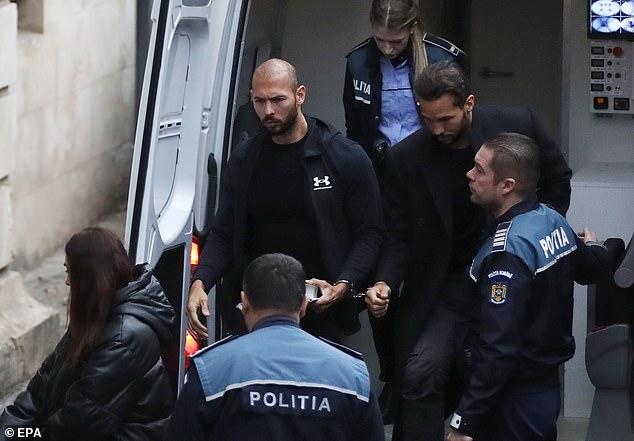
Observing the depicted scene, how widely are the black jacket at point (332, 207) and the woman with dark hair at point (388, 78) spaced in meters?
0.67

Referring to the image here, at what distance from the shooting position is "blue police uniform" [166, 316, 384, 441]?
3.61 metres

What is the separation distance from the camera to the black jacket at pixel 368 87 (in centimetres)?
589

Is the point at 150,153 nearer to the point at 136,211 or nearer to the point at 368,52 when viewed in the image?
the point at 136,211

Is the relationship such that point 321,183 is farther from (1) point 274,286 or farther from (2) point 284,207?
(1) point 274,286

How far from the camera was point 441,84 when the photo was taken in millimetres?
4945

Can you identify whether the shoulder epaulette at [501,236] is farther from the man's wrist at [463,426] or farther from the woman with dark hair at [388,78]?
the woman with dark hair at [388,78]

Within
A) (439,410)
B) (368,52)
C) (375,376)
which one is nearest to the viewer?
(439,410)

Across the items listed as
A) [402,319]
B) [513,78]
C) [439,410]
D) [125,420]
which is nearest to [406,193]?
[402,319]

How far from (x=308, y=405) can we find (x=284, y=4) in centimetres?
366

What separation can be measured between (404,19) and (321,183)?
3.04 ft

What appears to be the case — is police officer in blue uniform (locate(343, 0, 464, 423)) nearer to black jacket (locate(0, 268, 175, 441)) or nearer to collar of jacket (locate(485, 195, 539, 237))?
collar of jacket (locate(485, 195, 539, 237))

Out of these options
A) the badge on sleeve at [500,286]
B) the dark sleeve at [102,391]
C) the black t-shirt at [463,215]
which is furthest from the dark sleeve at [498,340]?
the dark sleeve at [102,391]

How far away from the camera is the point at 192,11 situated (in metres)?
5.41

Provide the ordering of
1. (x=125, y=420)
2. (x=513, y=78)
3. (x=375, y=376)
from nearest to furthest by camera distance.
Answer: (x=125, y=420), (x=375, y=376), (x=513, y=78)
